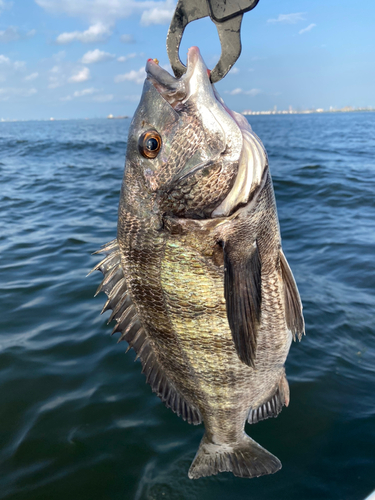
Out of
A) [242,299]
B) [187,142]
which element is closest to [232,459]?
[242,299]

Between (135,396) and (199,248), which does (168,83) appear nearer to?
(199,248)

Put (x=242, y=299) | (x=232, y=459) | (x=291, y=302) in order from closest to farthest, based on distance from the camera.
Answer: (x=242, y=299) < (x=291, y=302) < (x=232, y=459)

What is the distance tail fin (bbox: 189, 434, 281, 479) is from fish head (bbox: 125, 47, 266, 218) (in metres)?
1.82

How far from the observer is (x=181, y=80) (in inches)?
79.0

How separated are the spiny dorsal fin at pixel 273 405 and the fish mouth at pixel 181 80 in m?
2.12

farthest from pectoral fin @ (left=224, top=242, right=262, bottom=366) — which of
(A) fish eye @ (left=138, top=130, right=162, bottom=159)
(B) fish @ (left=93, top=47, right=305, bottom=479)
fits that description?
(A) fish eye @ (left=138, top=130, right=162, bottom=159)

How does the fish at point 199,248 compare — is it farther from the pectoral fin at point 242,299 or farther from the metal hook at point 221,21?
the metal hook at point 221,21

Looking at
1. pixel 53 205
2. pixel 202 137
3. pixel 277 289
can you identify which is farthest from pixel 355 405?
pixel 53 205

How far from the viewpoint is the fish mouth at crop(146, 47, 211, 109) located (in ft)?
6.25

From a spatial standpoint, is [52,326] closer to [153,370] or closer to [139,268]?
[153,370]

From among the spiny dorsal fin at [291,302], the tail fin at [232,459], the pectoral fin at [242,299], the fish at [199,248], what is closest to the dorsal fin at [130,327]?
the fish at [199,248]

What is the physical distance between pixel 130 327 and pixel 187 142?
4.23 feet

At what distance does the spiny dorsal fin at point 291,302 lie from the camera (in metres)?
2.26

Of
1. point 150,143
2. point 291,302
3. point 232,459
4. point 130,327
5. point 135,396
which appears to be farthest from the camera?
point 135,396
